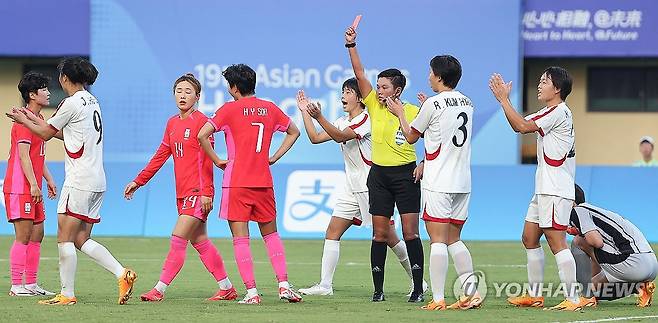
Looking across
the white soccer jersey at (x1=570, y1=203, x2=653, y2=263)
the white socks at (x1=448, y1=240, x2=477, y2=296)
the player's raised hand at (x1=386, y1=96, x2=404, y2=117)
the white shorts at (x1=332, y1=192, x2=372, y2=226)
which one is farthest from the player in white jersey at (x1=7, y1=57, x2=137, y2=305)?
the white soccer jersey at (x1=570, y1=203, x2=653, y2=263)

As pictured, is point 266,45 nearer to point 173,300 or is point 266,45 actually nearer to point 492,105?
point 492,105

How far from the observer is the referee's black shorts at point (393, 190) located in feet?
40.8

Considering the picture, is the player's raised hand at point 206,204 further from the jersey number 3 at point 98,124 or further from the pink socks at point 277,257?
the jersey number 3 at point 98,124

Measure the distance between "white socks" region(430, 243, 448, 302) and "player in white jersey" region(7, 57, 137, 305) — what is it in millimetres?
2582

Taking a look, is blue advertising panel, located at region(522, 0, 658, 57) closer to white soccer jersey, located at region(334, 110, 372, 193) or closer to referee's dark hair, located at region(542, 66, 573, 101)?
white soccer jersey, located at region(334, 110, 372, 193)

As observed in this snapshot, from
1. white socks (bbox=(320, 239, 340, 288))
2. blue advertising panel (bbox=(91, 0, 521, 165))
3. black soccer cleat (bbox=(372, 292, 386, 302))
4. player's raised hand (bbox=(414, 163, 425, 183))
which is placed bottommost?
black soccer cleat (bbox=(372, 292, 386, 302))

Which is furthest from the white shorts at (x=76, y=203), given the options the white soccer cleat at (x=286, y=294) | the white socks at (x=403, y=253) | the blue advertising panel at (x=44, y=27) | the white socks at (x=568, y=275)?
the blue advertising panel at (x=44, y=27)

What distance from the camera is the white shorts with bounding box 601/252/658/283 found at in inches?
484

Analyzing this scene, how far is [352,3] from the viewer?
90.4 feet

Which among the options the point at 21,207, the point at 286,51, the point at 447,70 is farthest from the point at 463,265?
the point at 286,51

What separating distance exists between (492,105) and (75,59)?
52.9ft

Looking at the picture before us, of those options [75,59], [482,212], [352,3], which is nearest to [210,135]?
[75,59]

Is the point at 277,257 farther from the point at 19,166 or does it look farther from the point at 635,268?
the point at 635,268

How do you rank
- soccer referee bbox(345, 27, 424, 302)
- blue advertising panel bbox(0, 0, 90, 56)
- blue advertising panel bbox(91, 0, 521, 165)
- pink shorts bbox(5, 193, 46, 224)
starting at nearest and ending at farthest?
soccer referee bbox(345, 27, 424, 302)
pink shorts bbox(5, 193, 46, 224)
blue advertising panel bbox(91, 0, 521, 165)
blue advertising panel bbox(0, 0, 90, 56)
